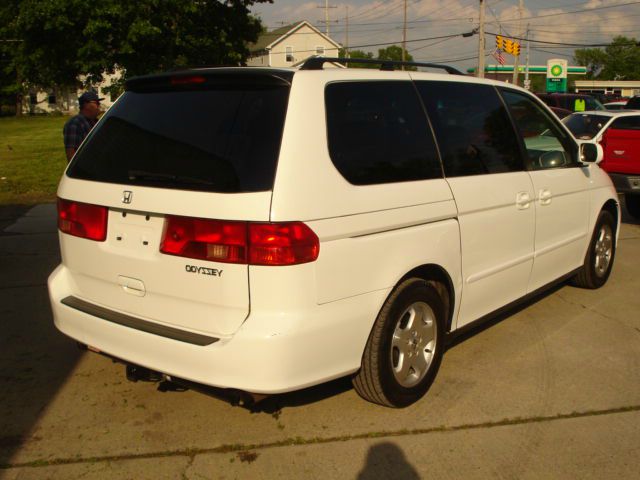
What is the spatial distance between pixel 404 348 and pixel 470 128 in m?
1.50

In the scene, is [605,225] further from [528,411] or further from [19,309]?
[19,309]

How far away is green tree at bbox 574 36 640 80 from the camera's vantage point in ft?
406

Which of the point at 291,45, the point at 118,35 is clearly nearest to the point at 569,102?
the point at 118,35

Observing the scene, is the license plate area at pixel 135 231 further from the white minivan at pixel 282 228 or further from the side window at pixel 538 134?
the side window at pixel 538 134

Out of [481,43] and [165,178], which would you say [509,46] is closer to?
[481,43]

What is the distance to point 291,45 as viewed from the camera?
65.1 meters

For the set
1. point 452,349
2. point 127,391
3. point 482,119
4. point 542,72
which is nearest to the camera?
point 127,391

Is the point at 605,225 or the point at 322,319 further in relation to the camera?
the point at 605,225

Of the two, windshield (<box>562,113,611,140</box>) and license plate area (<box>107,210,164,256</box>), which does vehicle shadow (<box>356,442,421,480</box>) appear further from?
windshield (<box>562,113,611,140</box>)

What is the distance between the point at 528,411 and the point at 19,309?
4.12m

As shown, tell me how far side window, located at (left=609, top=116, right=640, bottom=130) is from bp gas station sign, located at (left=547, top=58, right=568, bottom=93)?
48.5 m

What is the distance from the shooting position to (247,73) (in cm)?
311

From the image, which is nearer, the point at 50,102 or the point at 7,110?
the point at 7,110

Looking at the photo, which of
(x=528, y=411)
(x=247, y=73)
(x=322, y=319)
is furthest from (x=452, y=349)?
(x=247, y=73)
